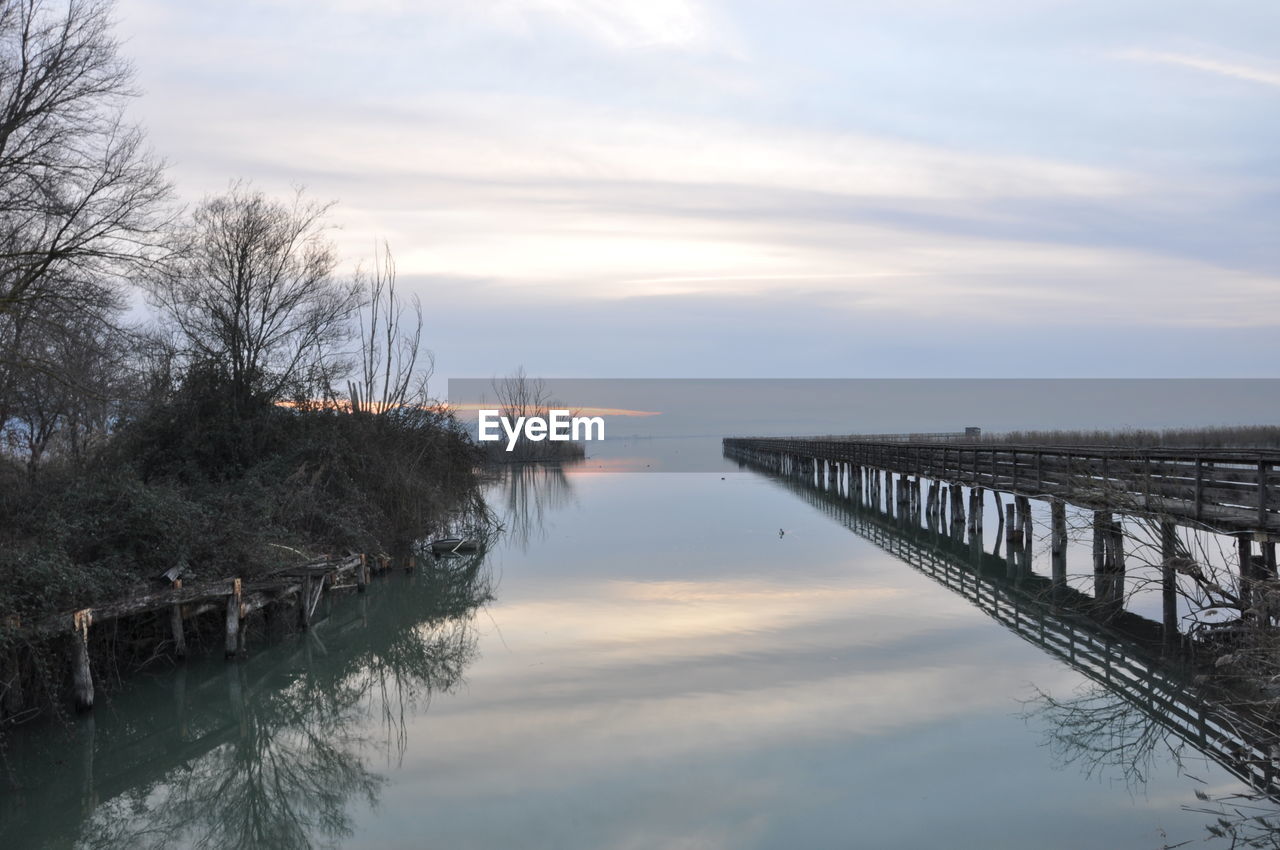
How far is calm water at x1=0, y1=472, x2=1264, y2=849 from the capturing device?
853 cm

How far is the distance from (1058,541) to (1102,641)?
275 inches

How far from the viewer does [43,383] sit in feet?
63.9

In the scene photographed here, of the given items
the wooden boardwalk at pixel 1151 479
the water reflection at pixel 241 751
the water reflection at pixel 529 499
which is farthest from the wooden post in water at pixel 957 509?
the water reflection at pixel 241 751

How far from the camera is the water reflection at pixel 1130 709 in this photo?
348 inches

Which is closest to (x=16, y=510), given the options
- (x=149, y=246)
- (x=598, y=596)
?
(x=149, y=246)

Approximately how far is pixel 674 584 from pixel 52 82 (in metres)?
13.7

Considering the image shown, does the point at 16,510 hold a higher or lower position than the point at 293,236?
lower

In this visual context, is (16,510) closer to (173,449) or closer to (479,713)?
(173,449)

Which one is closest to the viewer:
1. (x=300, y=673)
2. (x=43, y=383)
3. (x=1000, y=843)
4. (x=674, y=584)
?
(x=1000, y=843)

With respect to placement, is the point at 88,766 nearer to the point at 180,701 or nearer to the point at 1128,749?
the point at 180,701

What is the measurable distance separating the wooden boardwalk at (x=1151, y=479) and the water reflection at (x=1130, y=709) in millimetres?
1812

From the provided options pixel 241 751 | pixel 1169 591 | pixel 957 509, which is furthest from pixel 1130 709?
pixel 957 509

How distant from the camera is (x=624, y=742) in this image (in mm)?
10539

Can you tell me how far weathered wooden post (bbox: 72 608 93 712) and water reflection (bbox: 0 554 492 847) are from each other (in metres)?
0.24
